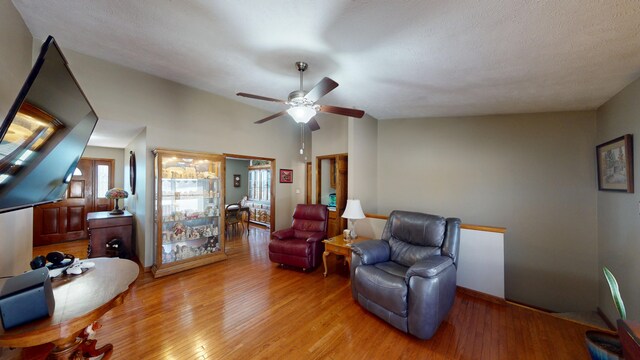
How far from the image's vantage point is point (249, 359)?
1.73 m

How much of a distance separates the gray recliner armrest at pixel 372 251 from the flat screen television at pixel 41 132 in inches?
102

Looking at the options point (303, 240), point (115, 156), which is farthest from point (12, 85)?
point (115, 156)

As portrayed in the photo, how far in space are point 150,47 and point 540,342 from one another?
480 cm

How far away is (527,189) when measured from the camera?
3213mm

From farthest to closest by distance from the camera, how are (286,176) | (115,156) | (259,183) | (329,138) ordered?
(259,183) → (115,156) → (286,176) → (329,138)

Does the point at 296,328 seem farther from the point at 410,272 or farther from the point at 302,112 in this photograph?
the point at 302,112

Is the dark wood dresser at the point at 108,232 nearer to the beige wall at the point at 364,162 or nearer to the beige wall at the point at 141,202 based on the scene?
the beige wall at the point at 141,202

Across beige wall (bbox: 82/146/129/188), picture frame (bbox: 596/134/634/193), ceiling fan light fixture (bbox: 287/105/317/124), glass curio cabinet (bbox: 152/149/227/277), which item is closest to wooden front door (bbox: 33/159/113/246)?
beige wall (bbox: 82/146/129/188)

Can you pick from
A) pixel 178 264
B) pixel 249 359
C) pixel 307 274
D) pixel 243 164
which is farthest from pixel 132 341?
pixel 243 164

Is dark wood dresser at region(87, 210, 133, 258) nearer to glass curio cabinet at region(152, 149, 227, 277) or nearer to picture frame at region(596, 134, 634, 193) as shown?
glass curio cabinet at region(152, 149, 227, 277)

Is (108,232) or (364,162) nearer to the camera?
(108,232)

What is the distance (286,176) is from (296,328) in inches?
129

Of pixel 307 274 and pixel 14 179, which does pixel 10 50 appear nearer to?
pixel 14 179

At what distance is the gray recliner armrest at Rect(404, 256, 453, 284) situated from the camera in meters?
1.92
